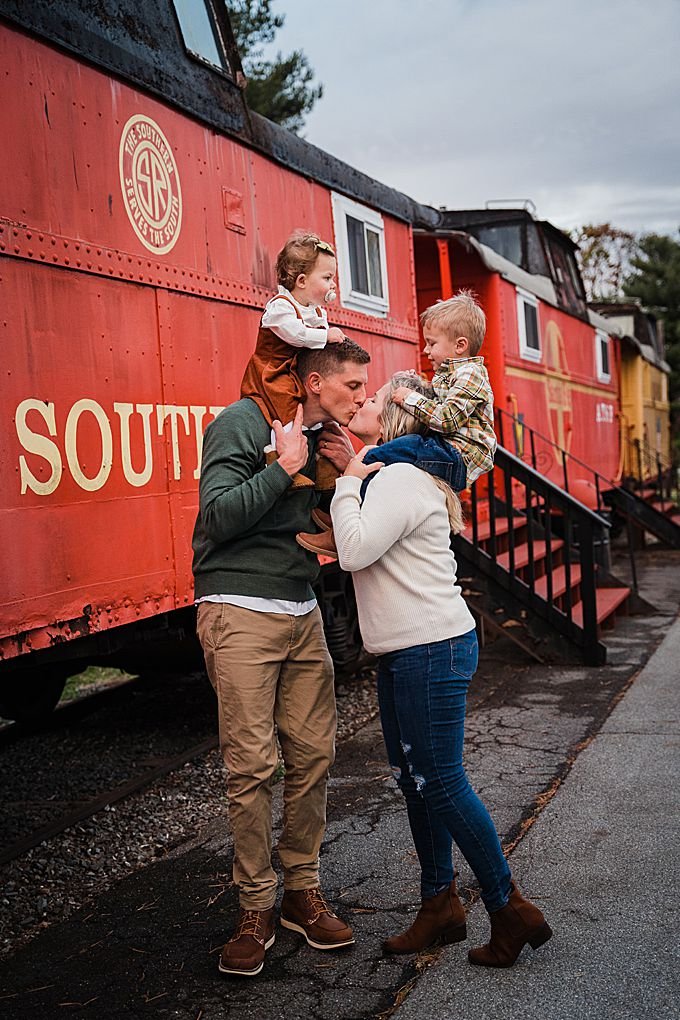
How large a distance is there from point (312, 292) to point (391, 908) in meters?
2.04

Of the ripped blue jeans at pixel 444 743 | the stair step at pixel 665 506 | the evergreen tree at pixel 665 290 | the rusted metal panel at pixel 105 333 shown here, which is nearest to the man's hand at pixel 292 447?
the ripped blue jeans at pixel 444 743

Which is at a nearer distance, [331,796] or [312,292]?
[312,292]

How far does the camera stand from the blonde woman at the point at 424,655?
2.90 m

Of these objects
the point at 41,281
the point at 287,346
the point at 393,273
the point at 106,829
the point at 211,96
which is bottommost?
the point at 106,829

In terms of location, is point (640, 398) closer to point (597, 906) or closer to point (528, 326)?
point (528, 326)

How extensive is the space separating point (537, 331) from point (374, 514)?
913cm

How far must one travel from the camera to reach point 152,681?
A: 7.73m

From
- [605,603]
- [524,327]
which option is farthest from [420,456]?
[524,327]

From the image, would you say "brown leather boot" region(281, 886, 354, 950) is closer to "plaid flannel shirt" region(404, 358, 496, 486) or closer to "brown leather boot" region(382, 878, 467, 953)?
"brown leather boot" region(382, 878, 467, 953)

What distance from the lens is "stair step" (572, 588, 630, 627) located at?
8.13 metres

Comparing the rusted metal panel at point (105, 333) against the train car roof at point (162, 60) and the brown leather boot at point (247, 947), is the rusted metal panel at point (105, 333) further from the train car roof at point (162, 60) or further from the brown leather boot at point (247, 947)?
the brown leather boot at point (247, 947)

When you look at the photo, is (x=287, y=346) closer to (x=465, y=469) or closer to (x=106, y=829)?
(x=465, y=469)

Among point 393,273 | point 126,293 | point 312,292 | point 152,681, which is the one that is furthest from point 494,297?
point 312,292

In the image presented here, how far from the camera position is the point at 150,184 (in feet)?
15.0
